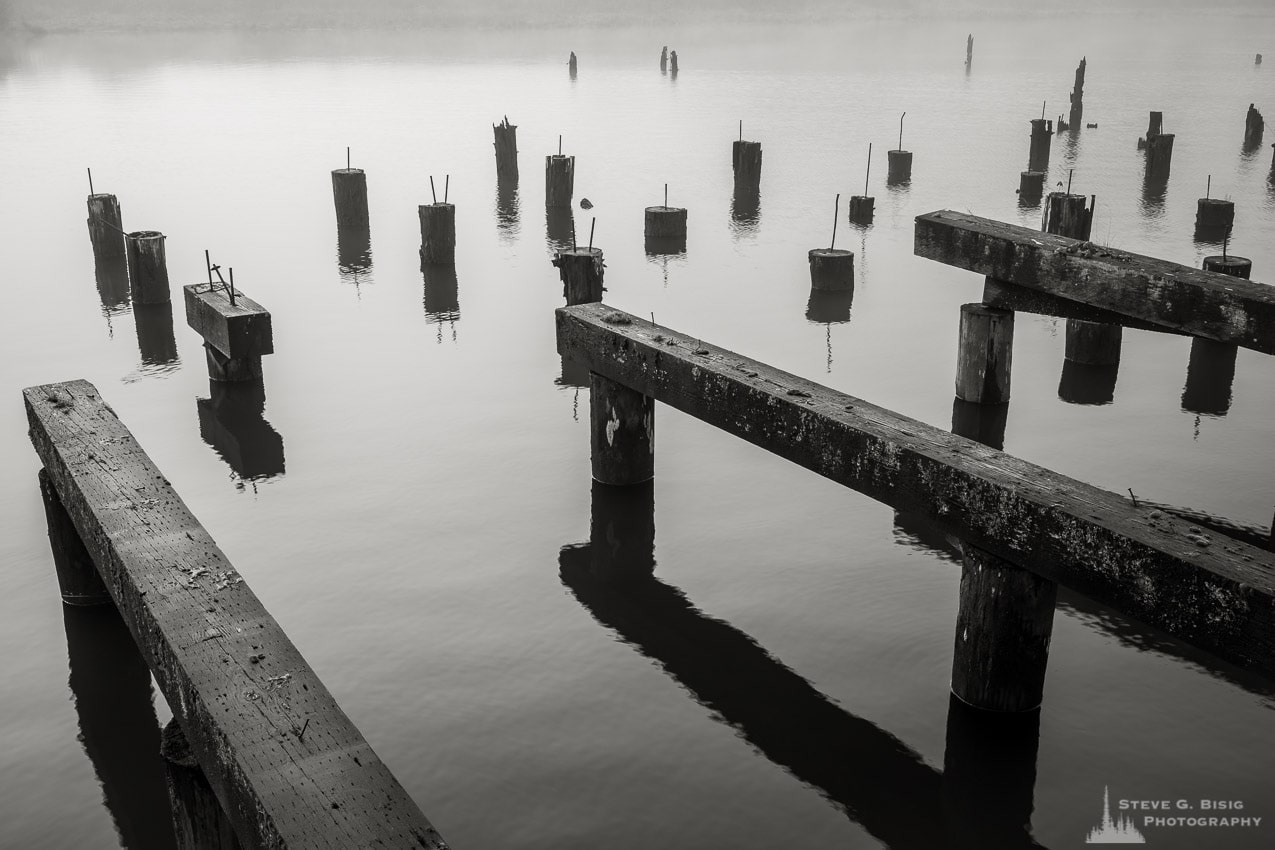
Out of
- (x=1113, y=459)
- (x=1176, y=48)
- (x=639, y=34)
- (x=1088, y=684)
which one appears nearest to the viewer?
(x=1088, y=684)

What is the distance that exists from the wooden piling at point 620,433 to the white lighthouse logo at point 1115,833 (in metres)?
4.74

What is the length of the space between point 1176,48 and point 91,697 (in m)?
68.4

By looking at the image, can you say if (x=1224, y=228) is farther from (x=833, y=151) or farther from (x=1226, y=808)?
(x=1226, y=808)

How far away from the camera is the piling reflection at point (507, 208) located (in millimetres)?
22708

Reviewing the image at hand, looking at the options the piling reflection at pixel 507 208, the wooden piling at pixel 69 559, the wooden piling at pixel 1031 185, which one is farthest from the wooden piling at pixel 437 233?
the wooden piling at pixel 1031 185

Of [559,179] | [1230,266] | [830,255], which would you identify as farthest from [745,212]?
[1230,266]

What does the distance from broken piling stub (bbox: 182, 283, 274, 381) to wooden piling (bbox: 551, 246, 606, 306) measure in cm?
362

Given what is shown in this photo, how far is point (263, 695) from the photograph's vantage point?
5055 mm

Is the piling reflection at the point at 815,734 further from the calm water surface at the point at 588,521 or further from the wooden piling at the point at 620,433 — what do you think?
the wooden piling at the point at 620,433

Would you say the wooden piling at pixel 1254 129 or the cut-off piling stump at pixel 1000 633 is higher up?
the wooden piling at pixel 1254 129

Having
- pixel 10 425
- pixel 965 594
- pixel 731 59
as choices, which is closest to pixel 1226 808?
pixel 965 594

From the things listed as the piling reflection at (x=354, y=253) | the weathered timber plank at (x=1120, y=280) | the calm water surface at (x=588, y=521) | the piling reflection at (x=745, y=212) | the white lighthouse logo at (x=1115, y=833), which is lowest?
the white lighthouse logo at (x=1115, y=833)

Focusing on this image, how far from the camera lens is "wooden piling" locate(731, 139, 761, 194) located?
83.6 ft

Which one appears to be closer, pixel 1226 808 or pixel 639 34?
pixel 1226 808
